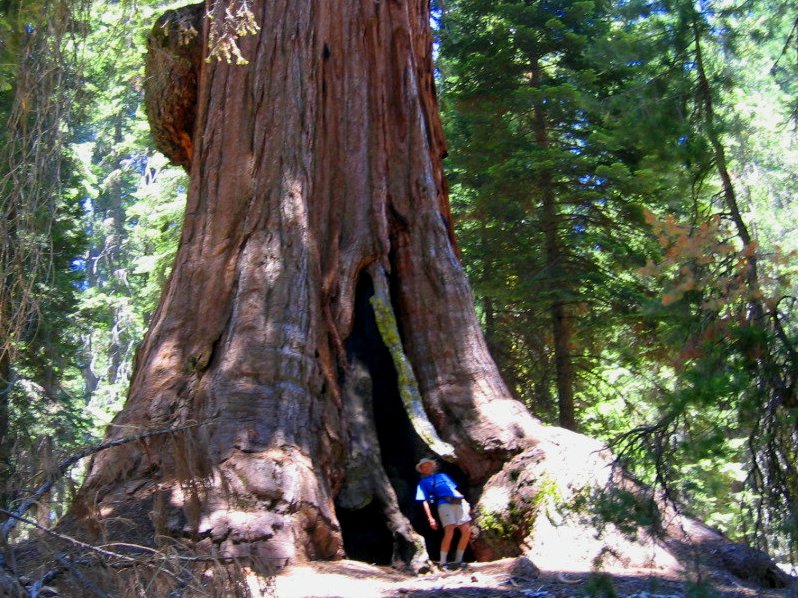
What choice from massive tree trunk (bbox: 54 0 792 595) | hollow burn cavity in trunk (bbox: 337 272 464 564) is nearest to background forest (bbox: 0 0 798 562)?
massive tree trunk (bbox: 54 0 792 595)

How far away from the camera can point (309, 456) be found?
695cm

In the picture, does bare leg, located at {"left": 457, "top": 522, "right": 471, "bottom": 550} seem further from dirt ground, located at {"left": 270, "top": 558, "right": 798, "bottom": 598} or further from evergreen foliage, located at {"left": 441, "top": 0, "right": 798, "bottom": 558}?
evergreen foliage, located at {"left": 441, "top": 0, "right": 798, "bottom": 558}

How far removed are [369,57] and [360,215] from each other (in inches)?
72.3

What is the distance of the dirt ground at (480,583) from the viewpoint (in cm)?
574

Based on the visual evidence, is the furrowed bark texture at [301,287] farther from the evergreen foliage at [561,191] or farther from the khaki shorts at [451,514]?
the evergreen foliage at [561,191]

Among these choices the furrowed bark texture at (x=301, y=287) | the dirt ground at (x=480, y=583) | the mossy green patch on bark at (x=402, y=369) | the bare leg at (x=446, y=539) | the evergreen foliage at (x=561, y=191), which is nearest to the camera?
the dirt ground at (x=480, y=583)

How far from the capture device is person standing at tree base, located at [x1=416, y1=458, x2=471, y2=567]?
24.8ft

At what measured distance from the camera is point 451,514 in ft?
24.8

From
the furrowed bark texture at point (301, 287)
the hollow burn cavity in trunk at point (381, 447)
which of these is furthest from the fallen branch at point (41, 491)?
the hollow burn cavity in trunk at point (381, 447)

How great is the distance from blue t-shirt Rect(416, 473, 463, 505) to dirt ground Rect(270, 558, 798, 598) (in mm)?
818

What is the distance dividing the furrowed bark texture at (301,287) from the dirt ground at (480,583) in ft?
1.07

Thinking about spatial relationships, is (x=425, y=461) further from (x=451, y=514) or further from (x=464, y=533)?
(x=464, y=533)

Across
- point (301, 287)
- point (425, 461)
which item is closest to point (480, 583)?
point (425, 461)

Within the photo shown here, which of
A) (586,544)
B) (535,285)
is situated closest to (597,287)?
(535,285)
